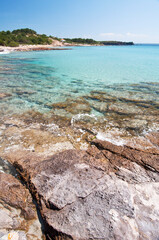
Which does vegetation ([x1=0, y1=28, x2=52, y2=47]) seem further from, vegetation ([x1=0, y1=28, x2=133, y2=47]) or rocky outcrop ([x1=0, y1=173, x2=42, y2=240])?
rocky outcrop ([x1=0, y1=173, x2=42, y2=240])

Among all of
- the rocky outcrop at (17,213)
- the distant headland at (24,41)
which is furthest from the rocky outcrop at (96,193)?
the distant headland at (24,41)

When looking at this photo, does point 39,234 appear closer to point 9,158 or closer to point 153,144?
point 9,158

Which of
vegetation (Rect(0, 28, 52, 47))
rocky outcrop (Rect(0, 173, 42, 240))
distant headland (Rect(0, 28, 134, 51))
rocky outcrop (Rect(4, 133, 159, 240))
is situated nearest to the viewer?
rocky outcrop (Rect(4, 133, 159, 240))

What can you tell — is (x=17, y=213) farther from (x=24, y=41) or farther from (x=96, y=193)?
(x=24, y=41)

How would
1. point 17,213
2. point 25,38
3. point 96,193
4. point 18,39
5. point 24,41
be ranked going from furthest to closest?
point 25,38 → point 24,41 → point 18,39 → point 96,193 → point 17,213

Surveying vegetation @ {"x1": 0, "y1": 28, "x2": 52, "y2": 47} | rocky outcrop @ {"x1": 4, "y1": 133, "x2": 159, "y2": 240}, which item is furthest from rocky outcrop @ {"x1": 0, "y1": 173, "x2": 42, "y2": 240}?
vegetation @ {"x1": 0, "y1": 28, "x2": 52, "y2": 47}

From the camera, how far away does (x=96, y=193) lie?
2.93 meters

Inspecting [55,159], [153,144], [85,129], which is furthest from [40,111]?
[153,144]

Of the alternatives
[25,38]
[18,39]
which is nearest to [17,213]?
[18,39]

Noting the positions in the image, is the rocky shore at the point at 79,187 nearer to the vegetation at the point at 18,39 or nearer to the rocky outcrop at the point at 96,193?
the rocky outcrop at the point at 96,193

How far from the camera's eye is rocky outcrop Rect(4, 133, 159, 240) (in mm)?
2418

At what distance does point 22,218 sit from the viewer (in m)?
2.75

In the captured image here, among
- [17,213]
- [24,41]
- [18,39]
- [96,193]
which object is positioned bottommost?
[17,213]

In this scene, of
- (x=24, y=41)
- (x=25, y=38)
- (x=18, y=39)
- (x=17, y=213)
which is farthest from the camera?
(x=25, y=38)
